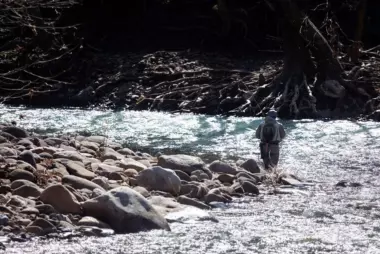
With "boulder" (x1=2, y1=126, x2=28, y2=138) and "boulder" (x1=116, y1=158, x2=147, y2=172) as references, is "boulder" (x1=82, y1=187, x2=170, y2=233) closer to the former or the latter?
"boulder" (x1=116, y1=158, x2=147, y2=172)

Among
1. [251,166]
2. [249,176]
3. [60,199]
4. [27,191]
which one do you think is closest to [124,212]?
[60,199]

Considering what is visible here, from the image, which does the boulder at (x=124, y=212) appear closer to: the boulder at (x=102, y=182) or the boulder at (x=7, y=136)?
the boulder at (x=102, y=182)

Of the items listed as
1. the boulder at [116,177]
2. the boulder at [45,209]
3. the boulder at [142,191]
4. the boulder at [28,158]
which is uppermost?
the boulder at [28,158]

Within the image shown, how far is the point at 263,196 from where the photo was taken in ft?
36.1

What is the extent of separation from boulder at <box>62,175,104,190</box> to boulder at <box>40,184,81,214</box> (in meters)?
0.77

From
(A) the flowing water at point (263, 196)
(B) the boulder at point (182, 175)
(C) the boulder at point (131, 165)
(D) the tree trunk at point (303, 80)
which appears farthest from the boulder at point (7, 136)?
(D) the tree trunk at point (303, 80)

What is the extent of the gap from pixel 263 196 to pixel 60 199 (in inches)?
126

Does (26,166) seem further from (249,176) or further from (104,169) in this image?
(249,176)

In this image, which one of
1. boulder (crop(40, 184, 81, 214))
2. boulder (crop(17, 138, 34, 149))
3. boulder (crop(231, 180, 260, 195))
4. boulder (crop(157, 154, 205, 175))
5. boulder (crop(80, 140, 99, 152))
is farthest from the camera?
boulder (crop(80, 140, 99, 152))

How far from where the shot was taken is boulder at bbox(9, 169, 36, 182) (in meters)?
9.82

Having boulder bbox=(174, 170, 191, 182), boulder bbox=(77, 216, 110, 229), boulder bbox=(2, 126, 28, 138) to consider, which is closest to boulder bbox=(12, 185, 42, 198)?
boulder bbox=(77, 216, 110, 229)

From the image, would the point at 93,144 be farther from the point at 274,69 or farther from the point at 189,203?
the point at 274,69

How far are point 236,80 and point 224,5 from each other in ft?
16.5

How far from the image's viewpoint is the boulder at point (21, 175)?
9.82m
